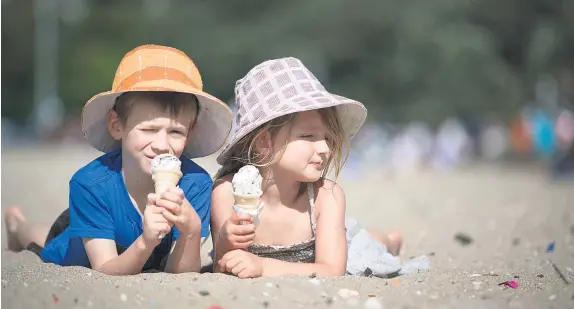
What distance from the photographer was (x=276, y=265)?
4.64 meters

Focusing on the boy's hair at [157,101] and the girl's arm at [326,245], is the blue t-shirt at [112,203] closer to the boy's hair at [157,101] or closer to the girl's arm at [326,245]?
the boy's hair at [157,101]

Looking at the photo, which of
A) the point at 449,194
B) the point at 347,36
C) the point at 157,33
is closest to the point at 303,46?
the point at 347,36

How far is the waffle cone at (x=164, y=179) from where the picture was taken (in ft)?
13.7

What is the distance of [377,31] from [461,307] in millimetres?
44748

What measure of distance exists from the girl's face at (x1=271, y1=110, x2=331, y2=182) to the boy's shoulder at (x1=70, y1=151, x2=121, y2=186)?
92 cm

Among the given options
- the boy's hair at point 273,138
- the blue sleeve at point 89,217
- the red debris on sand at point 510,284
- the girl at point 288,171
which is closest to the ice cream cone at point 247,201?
the girl at point 288,171

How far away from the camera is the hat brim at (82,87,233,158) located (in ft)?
15.6

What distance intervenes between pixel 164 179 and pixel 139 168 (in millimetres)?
427

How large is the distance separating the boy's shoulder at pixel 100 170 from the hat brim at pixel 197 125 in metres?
0.13

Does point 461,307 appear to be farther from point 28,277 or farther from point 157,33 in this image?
point 157,33

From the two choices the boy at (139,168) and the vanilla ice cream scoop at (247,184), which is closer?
the vanilla ice cream scoop at (247,184)

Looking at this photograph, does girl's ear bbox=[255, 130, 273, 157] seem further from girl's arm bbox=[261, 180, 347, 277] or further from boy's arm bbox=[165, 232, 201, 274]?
boy's arm bbox=[165, 232, 201, 274]

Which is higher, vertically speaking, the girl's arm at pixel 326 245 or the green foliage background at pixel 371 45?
the green foliage background at pixel 371 45

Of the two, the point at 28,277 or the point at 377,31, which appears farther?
the point at 377,31
